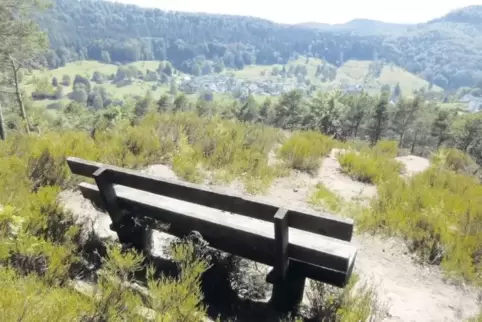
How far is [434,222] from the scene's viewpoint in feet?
14.1

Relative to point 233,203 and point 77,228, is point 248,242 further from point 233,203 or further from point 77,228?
point 77,228

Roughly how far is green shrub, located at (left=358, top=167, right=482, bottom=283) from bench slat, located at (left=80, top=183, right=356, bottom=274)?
1.66m

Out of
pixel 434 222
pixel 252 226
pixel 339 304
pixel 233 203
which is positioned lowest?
pixel 434 222

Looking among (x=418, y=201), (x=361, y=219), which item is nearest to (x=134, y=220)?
(x=361, y=219)

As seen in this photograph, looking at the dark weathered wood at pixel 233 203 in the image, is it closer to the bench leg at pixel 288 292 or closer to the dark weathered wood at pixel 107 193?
the dark weathered wood at pixel 107 193

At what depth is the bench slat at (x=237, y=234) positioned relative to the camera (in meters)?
2.64

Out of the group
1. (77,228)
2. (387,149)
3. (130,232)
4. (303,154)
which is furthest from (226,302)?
(387,149)

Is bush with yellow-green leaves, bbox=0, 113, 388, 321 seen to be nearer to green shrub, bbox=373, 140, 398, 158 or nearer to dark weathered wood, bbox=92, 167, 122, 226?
dark weathered wood, bbox=92, 167, 122, 226

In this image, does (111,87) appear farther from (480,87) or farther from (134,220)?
(480,87)

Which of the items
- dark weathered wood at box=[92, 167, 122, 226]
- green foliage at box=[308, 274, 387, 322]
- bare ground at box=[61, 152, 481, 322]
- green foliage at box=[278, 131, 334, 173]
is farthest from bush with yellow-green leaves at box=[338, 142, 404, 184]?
dark weathered wood at box=[92, 167, 122, 226]

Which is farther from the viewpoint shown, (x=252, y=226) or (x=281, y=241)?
(x=252, y=226)

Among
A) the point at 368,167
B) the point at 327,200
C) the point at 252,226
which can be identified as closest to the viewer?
the point at 252,226

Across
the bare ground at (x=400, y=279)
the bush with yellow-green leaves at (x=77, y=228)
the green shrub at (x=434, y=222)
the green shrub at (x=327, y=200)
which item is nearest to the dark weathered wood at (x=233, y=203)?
the bare ground at (x=400, y=279)

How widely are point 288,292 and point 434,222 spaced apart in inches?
95.5
